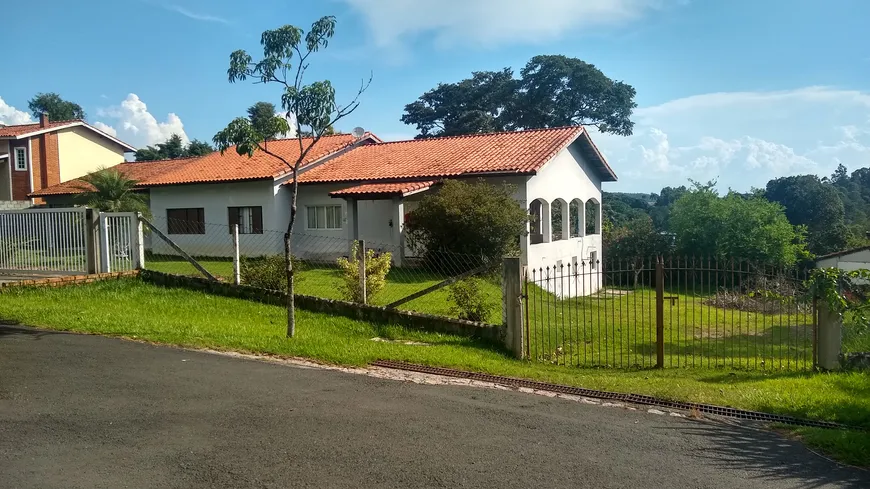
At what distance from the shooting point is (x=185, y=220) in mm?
25422

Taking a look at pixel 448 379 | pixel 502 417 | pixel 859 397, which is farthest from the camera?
pixel 448 379

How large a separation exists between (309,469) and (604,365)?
18.1ft

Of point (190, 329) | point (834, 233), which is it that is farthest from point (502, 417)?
point (834, 233)

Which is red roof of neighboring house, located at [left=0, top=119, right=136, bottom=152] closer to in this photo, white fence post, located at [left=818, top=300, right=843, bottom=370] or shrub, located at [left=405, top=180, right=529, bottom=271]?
shrub, located at [left=405, top=180, right=529, bottom=271]

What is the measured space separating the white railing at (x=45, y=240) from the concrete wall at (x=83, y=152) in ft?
65.3

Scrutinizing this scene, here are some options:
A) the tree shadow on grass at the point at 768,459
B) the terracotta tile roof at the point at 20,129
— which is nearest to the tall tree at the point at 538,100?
the terracotta tile roof at the point at 20,129

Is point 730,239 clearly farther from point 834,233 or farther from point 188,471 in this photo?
point 188,471

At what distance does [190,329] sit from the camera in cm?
955

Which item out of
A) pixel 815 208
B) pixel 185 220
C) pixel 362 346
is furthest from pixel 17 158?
pixel 815 208

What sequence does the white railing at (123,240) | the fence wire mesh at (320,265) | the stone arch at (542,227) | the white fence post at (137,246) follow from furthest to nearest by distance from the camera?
1. the stone arch at (542,227)
2. the white fence post at (137,246)
3. the white railing at (123,240)
4. the fence wire mesh at (320,265)

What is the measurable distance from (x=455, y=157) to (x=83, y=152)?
22.0 m

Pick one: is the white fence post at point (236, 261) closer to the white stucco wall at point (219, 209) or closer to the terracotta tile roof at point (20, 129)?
the white stucco wall at point (219, 209)

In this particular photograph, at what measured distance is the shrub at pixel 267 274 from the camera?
39.6ft

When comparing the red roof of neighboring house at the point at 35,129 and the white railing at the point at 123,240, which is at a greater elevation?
the red roof of neighboring house at the point at 35,129
